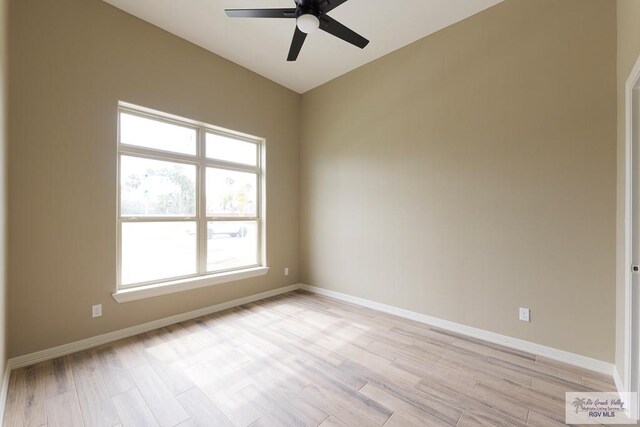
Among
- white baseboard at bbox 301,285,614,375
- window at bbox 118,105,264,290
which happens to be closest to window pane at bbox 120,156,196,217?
window at bbox 118,105,264,290

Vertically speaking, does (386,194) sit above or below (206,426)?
above

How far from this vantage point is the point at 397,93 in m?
3.42

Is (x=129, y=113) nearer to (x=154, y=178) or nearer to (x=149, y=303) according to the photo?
(x=154, y=178)

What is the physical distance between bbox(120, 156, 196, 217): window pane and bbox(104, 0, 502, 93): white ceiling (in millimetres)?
1549

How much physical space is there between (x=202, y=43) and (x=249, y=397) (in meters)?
3.82

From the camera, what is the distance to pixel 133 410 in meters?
1.75

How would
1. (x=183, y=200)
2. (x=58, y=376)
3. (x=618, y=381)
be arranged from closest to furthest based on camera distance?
1. (x=618, y=381)
2. (x=58, y=376)
3. (x=183, y=200)

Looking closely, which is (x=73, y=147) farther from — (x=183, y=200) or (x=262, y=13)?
(x=262, y=13)

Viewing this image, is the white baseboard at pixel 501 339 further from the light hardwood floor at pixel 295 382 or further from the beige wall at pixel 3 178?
the beige wall at pixel 3 178

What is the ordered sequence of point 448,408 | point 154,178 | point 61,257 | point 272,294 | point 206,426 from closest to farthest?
point 206,426
point 448,408
point 61,257
point 154,178
point 272,294

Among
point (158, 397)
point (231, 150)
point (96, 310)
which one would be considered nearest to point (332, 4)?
point (231, 150)

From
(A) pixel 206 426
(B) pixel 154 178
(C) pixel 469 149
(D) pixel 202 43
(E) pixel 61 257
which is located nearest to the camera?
(A) pixel 206 426

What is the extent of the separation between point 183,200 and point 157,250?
661 mm

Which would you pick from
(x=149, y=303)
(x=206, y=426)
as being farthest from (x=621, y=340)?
(x=149, y=303)
